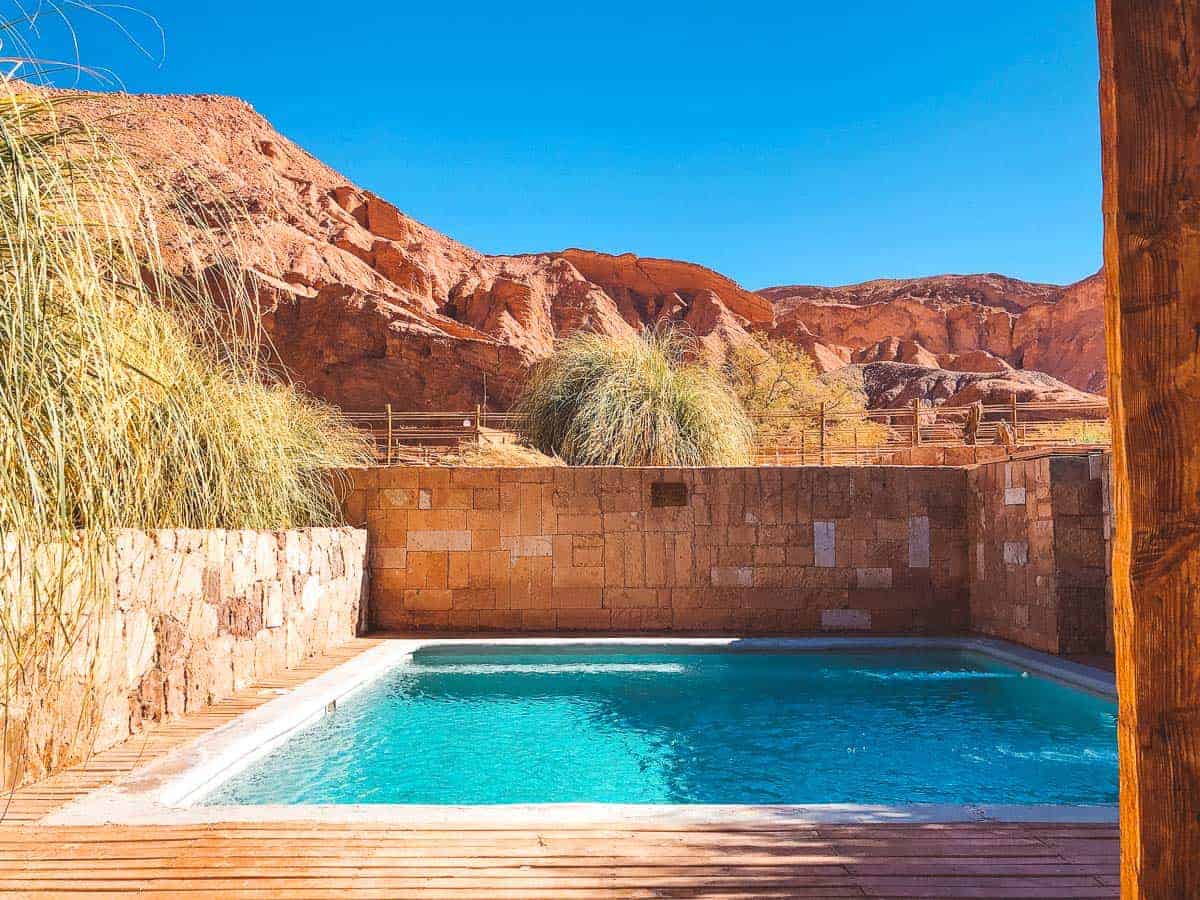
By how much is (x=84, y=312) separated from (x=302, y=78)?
3135 cm

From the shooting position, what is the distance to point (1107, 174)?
1085mm

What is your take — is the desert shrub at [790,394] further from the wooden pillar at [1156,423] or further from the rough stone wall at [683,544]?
the wooden pillar at [1156,423]

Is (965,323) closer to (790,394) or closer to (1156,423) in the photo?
(790,394)

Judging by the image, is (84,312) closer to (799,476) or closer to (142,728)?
(142,728)

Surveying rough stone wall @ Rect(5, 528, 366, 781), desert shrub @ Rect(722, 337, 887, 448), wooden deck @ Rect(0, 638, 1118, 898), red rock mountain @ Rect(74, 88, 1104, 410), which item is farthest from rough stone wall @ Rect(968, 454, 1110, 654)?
desert shrub @ Rect(722, 337, 887, 448)

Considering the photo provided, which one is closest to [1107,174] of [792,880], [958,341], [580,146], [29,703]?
[792,880]

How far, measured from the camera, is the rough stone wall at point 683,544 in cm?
716

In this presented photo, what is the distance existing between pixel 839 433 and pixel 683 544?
30.1 feet

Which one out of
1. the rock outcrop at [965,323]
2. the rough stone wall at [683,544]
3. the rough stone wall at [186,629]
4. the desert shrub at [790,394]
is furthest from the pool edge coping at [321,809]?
the rock outcrop at [965,323]

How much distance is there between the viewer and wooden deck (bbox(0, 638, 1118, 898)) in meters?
2.03

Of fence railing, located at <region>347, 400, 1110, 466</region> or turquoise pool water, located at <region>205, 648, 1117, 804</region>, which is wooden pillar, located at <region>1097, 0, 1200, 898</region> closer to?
turquoise pool water, located at <region>205, 648, 1117, 804</region>

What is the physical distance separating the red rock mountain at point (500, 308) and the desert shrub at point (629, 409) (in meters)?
4.30

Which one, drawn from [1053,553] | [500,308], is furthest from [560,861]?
[500,308]

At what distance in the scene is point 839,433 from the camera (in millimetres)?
15578
